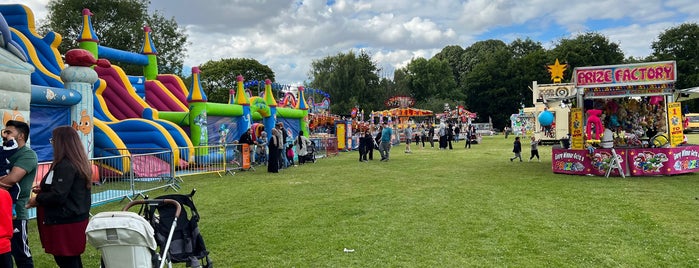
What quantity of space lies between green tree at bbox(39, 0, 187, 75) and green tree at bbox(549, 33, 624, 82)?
37.3 meters

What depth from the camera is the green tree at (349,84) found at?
2014 inches

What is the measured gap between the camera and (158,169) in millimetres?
11203

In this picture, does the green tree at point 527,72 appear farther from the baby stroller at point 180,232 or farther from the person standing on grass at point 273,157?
→ the baby stroller at point 180,232

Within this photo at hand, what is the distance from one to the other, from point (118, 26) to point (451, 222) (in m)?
32.1

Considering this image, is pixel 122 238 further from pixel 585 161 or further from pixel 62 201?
pixel 585 161

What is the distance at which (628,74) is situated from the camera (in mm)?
11625

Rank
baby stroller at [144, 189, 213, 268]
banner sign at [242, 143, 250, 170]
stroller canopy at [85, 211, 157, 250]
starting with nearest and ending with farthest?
stroller canopy at [85, 211, 157, 250]
baby stroller at [144, 189, 213, 268]
banner sign at [242, 143, 250, 170]

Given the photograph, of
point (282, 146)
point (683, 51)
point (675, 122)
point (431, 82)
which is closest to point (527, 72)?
point (431, 82)

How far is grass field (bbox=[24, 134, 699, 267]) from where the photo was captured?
16.7ft

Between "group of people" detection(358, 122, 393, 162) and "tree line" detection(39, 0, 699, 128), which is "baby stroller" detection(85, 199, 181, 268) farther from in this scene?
A: "tree line" detection(39, 0, 699, 128)

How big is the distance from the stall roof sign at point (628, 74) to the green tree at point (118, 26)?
28.1 m

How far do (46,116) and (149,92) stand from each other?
26.9 ft

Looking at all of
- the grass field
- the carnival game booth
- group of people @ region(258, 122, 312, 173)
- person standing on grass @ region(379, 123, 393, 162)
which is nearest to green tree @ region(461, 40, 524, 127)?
Result: person standing on grass @ region(379, 123, 393, 162)

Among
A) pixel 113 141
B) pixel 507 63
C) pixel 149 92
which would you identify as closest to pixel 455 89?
pixel 507 63
